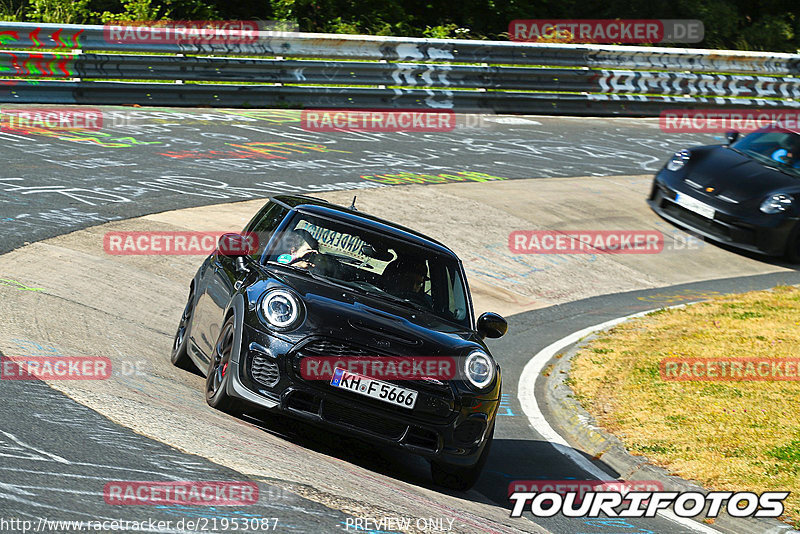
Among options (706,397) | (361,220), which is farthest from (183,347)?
(706,397)

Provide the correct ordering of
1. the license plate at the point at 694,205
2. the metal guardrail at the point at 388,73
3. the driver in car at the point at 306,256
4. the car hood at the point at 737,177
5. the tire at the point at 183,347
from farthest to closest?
the metal guardrail at the point at 388,73 → the license plate at the point at 694,205 → the car hood at the point at 737,177 → the tire at the point at 183,347 → the driver in car at the point at 306,256

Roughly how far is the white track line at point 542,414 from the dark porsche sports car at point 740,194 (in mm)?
2785

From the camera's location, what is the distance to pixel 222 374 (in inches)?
247

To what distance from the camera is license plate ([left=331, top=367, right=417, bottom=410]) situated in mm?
5859

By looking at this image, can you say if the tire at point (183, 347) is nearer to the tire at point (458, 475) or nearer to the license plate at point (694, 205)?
the tire at point (458, 475)

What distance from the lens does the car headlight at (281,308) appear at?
238 inches

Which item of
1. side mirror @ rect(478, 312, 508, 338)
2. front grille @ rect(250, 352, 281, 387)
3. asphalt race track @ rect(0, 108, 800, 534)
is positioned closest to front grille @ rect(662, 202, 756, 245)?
asphalt race track @ rect(0, 108, 800, 534)

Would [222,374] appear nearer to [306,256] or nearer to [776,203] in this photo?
[306,256]

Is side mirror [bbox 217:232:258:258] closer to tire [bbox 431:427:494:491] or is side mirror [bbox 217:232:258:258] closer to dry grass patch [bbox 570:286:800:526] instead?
tire [bbox 431:427:494:491]

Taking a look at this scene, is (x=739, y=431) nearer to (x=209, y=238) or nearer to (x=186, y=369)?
(x=186, y=369)

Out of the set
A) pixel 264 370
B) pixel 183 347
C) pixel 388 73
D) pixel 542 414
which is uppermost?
pixel 388 73

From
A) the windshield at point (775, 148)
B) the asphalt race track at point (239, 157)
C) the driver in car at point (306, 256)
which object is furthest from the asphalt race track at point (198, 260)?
the windshield at point (775, 148)

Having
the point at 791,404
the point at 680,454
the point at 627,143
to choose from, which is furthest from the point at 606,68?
the point at 680,454

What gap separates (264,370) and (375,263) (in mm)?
1414
